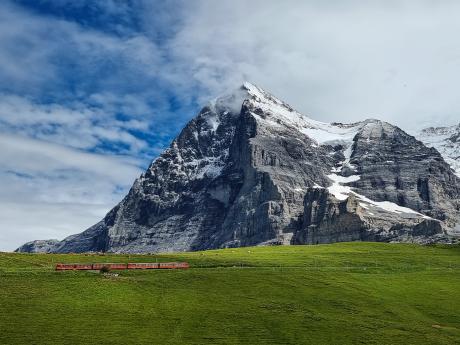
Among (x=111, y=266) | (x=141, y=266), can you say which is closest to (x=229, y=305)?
(x=111, y=266)

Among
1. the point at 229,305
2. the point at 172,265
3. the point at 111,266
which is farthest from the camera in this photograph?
the point at 172,265

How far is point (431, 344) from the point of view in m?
63.0

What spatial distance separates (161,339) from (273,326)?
518 inches

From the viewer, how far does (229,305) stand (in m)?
73.8

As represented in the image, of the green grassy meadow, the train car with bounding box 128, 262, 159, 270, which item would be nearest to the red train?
the train car with bounding box 128, 262, 159, 270

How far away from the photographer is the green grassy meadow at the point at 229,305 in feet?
204

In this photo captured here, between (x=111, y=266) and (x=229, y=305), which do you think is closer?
(x=229, y=305)

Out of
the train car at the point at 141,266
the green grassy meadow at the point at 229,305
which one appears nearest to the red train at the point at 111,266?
the train car at the point at 141,266

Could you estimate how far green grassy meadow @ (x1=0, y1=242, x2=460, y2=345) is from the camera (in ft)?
204

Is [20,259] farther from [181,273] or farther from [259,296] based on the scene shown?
[259,296]

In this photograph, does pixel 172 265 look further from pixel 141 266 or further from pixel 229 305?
pixel 229 305

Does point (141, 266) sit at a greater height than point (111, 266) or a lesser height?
lesser

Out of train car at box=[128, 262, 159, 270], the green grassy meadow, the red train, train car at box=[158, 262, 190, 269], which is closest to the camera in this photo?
the green grassy meadow

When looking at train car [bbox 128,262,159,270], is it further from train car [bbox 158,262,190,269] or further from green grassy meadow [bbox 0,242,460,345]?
green grassy meadow [bbox 0,242,460,345]
